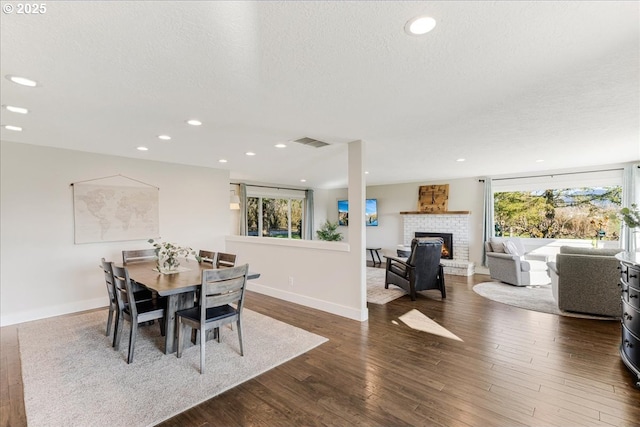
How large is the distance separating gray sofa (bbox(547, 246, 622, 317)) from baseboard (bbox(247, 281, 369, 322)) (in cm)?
284

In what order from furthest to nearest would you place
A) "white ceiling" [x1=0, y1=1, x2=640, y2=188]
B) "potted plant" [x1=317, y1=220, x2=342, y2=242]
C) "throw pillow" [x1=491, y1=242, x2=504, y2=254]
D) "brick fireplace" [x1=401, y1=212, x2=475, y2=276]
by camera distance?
1. "potted plant" [x1=317, y1=220, x2=342, y2=242]
2. "brick fireplace" [x1=401, y1=212, x2=475, y2=276]
3. "throw pillow" [x1=491, y1=242, x2=504, y2=254]
4. "white ceiling" [x1=0, y1=1, x2=640, y2=188]

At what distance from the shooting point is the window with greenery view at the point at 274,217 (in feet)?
27.6

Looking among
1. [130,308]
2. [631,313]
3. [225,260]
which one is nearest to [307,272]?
[225,260]

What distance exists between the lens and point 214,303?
8.52 feet

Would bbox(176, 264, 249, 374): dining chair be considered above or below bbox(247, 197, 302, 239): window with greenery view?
below

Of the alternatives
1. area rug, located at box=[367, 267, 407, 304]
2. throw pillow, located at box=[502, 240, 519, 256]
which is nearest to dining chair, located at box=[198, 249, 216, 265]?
area rug, located at box=[367, 267, 407, 304]

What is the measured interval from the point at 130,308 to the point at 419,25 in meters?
3.19

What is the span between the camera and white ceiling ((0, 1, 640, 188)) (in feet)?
4.80

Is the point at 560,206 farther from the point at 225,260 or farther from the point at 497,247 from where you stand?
the point at 225,260

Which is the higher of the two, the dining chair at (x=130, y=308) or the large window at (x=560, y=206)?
the large window at (x=560, y=206)

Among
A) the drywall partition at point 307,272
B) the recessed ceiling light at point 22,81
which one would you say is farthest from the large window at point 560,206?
the recessed ceiling light at point 22,81

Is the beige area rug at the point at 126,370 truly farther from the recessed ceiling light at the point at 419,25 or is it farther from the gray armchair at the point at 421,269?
the recessed ceiling light at the point at 419,25

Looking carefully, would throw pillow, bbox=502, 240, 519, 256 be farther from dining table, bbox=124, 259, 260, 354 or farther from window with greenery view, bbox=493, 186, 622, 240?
dining table, bbox=124, 259, 260, 354

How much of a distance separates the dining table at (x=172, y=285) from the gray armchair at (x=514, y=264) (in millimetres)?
5200
